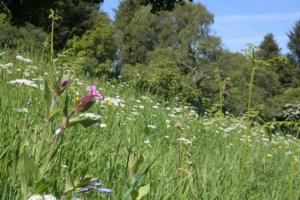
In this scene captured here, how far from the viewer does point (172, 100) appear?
784 cm

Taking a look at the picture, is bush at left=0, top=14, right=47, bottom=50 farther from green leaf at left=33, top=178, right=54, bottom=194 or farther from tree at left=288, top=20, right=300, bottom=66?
tree at left=288, top=20, right=300, bottom=66

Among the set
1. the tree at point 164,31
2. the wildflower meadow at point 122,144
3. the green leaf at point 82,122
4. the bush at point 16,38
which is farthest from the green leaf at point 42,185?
the tree at point 164,31

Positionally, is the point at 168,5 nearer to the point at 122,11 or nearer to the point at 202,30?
the point at 202,30

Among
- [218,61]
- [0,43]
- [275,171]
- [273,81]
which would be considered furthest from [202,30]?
[275,171]

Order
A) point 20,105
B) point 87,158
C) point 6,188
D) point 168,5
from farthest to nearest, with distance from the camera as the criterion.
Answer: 1. point 168,5
2. point 20,105
3. point 87,158
4. point 6,188

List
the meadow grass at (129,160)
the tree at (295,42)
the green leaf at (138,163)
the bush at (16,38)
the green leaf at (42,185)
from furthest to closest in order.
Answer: the tree at (295,42) < the bush at (16,38) < the meadow grass at (129,160) < the green leaf at (138,163) < the green leaf at (42,185)

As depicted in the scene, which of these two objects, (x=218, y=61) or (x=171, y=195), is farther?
(x=218, y=61)

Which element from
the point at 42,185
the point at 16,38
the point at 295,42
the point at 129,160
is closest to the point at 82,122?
the point at 42,185

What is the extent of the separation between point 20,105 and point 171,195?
170 centimetres

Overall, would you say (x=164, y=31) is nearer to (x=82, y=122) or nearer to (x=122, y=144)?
(x=122, y=144)

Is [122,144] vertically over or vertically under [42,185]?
under

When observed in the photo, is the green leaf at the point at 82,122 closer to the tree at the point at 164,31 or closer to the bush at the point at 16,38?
the bush at the point at 16,38

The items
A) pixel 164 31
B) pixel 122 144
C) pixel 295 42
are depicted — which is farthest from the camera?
pixel 295 42

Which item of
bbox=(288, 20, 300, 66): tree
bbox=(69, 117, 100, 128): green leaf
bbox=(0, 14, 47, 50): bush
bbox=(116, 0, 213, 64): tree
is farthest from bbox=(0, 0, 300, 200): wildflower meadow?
bbox=(288, 20, 300, 66): tree
